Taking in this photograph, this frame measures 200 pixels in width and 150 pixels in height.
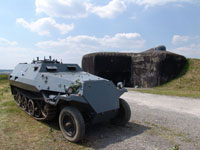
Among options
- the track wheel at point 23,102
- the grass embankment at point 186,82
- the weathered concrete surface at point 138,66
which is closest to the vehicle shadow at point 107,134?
the track wheel at point 23,102

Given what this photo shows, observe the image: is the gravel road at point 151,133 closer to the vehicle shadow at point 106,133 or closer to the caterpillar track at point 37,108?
the vehicle shadow at point 106,133

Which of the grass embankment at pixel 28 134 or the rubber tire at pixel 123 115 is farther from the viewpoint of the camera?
the rubber tire at pixel 123 115

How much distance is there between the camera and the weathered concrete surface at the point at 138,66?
1984cm

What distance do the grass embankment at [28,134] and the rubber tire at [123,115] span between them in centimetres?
195

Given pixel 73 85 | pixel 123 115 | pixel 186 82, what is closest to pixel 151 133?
pixel 123 115

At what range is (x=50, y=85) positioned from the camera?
5883 mm

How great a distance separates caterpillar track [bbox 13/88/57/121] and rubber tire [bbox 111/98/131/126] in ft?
6.99

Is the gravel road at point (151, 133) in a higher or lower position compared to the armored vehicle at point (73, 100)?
lower

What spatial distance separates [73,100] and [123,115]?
6.93ft

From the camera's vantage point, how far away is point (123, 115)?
6.17m

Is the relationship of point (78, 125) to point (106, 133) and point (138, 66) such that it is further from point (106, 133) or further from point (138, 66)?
point (138, 66)

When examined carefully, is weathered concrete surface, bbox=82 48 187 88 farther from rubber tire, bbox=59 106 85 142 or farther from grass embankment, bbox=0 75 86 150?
rubber tire, bbox=59 106 85 142

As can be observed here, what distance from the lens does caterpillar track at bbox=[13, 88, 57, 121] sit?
5996 mm

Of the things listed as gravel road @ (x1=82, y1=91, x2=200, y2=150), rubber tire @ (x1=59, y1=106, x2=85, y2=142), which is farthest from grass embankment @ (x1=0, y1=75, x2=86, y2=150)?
gravel road @ (x1=82, y1=91, x2=200, y2=150)
